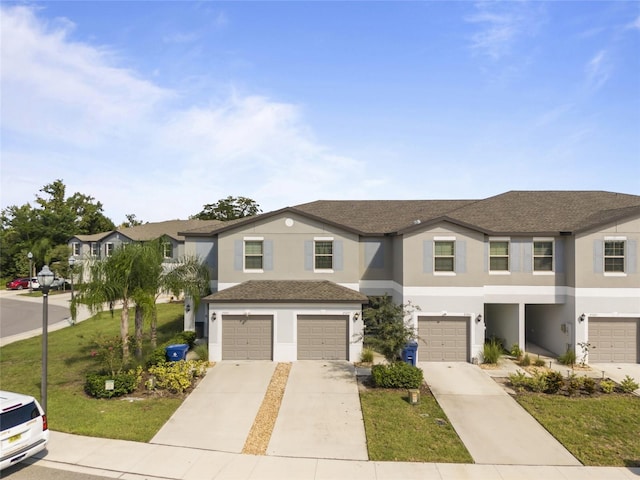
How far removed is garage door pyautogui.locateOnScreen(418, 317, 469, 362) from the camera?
17344 millimetres

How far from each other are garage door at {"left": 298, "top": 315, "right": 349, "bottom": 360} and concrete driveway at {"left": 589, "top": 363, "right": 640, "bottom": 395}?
1115cm

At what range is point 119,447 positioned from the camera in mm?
9570

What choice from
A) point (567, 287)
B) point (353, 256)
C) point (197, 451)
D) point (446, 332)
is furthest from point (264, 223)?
point (567, 287)

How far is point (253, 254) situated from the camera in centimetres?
1961

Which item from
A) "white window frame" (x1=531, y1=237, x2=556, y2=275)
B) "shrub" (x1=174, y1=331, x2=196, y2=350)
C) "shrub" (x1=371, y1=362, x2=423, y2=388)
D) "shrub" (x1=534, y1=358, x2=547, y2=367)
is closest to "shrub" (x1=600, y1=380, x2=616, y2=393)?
"shrub" (x1=534, y1=358, x2=547, y2=367)

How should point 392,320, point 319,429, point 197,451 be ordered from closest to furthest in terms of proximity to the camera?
point 197,451 < point 319,429 < point 392,320

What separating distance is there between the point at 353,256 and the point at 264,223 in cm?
503

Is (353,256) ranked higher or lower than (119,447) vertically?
higher

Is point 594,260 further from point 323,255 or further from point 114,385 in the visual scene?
point 114,385

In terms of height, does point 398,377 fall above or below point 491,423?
above

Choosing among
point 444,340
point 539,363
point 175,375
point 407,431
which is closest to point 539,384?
point 539,363

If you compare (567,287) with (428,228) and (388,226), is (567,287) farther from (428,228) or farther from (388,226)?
(388,226)

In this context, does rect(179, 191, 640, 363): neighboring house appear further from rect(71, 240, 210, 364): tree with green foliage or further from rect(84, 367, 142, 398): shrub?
rect(84, 367, 142, 398): shrub

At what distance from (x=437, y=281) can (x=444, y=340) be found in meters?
2.79
